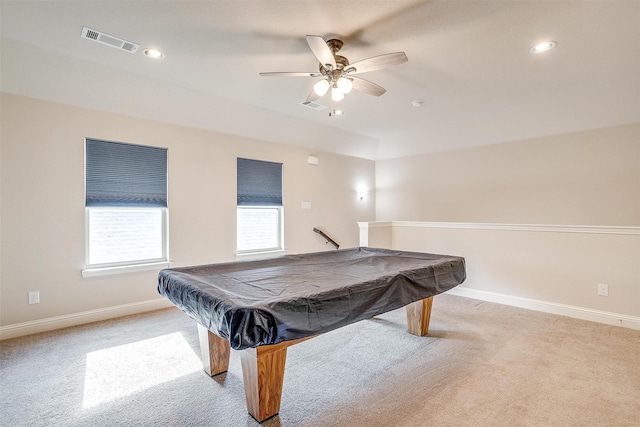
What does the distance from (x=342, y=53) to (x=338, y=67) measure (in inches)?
13.8

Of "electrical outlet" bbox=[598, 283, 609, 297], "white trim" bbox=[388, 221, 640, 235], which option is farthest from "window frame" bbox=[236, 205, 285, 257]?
"electrical outlet" bbox=[598, 283, 609, 297]

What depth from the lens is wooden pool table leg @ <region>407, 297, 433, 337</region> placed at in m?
3.01

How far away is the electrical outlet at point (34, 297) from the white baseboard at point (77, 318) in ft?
0.63

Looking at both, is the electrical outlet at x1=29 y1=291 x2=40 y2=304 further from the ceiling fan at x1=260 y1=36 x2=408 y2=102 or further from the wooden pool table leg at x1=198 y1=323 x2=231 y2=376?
the ceiling fan at x1=260 y1=36 x2=408 y2=102

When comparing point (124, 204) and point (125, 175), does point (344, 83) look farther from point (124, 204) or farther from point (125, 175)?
point (124, 204)

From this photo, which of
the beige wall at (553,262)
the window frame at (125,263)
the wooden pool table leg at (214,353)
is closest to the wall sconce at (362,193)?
the beige wall at (553,262)

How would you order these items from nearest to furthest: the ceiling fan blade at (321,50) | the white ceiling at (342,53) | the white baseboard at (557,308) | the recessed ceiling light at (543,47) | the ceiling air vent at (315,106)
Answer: the ceiling fan blade at (321,50)
the white ceiling at (342,53)
the recessed ceiling light at (543,47)
the white baseboard at (557,308)
the ceiling air vent at (315,106)

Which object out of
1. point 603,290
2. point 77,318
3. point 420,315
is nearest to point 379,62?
point 420,315

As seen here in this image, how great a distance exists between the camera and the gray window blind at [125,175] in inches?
135

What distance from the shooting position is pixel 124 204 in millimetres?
3613

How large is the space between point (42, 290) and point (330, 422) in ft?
10.5

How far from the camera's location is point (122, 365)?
2463 mm

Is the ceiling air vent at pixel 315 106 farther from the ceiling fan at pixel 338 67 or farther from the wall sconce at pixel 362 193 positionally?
the wall sconce at pixel 362 193

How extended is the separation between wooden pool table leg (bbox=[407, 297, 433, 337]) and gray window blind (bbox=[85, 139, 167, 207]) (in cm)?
317
